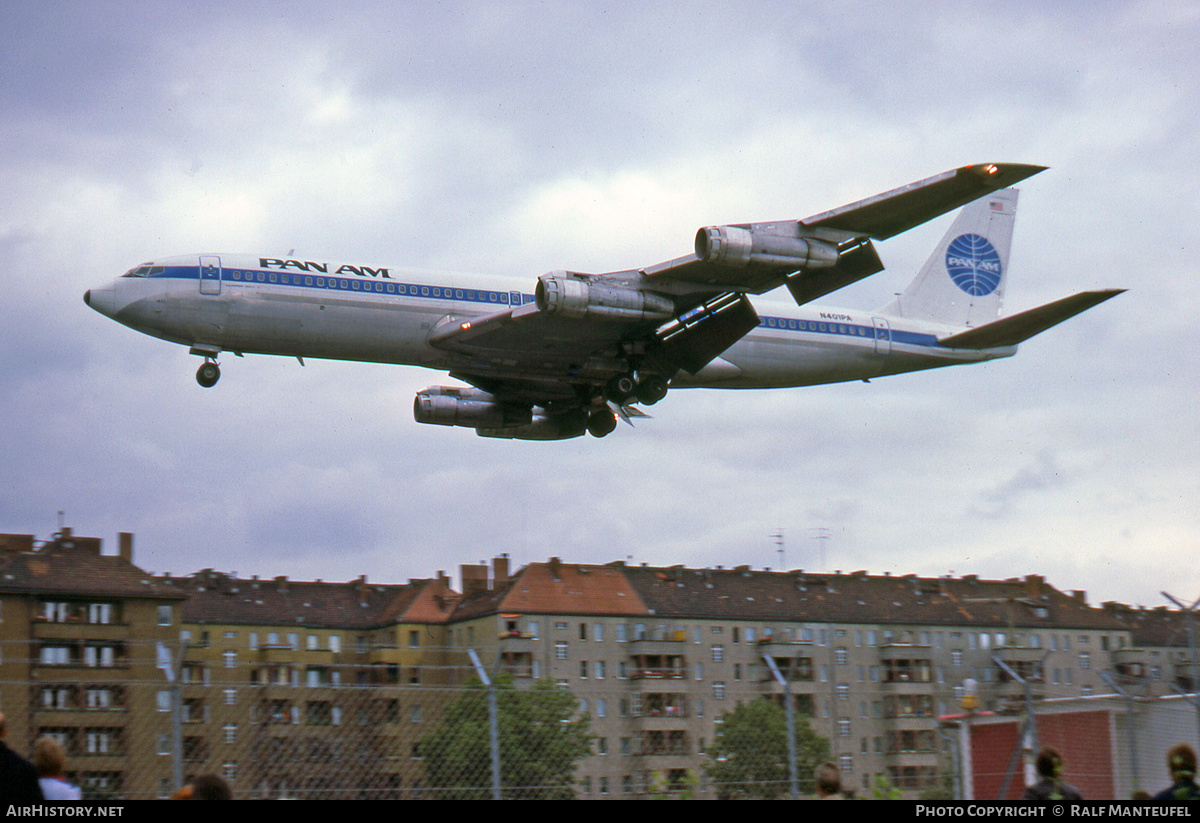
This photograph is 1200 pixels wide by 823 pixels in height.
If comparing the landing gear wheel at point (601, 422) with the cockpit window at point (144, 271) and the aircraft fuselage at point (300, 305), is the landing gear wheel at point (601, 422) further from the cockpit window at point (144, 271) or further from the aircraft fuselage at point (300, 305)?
the cockpit window at point (144, 271)

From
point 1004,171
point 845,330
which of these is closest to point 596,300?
point 1004,171

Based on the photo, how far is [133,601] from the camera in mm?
45656

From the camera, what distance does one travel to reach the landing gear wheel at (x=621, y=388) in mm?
31172

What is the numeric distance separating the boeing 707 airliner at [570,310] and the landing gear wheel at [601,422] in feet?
4.53

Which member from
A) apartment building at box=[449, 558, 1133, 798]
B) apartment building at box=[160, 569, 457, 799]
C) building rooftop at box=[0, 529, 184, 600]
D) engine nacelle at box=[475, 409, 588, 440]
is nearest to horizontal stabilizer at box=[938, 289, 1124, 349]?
engine nacelle at box=[475, 409, 588, 440]

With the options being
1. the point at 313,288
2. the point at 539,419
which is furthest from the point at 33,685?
the point at 539,419

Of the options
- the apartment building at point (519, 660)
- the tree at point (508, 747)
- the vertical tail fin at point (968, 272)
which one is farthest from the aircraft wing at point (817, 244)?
the tree at point (508, 747)

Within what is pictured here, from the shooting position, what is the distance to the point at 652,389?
31047 mm

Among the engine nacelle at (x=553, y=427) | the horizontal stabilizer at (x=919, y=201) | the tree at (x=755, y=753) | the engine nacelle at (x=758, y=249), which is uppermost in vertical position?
the horizontal stabilizer at (x=919, y=201)

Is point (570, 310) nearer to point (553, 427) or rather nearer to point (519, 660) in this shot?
point (553, 427)

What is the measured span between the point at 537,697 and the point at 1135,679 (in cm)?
721

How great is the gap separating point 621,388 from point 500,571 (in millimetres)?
37881
